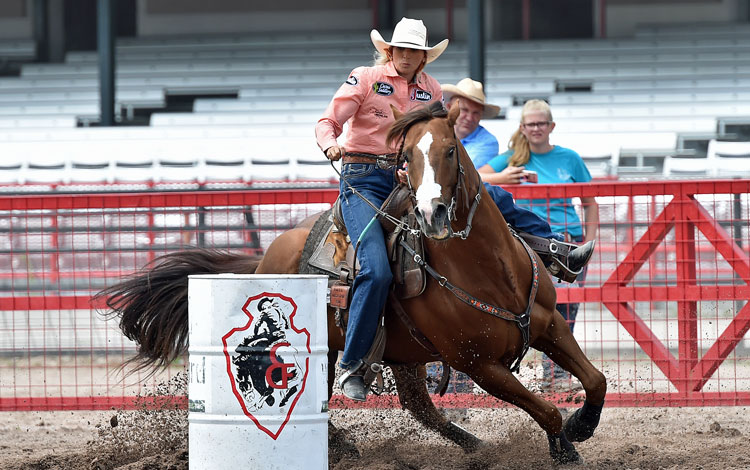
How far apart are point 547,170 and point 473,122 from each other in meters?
0.62

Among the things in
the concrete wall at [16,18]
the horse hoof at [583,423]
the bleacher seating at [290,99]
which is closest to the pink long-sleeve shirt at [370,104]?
the horse hoof at [583,423]

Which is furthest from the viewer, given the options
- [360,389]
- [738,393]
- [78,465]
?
[738,393]

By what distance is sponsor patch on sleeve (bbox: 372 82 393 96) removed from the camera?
17.9 ft

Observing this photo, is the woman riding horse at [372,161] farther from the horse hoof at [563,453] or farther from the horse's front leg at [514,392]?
the horse hoof at [563,453]

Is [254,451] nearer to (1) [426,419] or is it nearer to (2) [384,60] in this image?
(1) [426,419]

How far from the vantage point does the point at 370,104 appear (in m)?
5.49

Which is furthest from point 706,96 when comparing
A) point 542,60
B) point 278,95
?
point 278,95

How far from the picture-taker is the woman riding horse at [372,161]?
527 cm

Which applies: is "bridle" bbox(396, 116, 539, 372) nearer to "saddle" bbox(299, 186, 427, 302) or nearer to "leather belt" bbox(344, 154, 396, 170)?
"saddle" bbox(299, 186, 427, 302)

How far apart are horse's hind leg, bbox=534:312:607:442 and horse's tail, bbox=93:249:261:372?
1.95 meters

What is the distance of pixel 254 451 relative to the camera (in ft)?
14.2

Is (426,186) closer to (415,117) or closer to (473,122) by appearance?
(415,117)

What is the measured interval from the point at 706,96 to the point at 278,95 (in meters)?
7.80

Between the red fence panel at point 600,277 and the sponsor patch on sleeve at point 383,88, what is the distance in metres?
1.84
